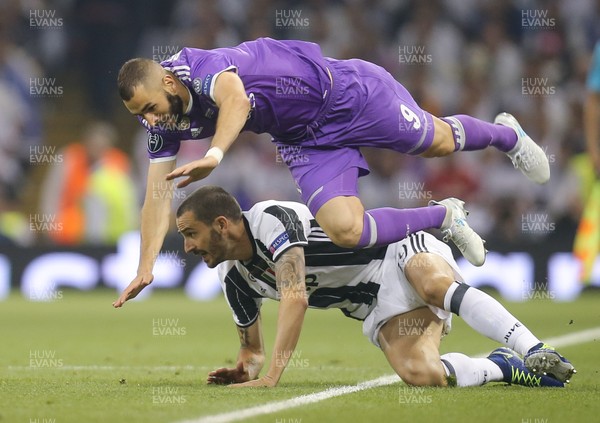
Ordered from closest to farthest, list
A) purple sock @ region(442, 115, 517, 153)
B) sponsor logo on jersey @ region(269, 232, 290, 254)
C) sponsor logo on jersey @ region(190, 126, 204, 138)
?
sponsor logo on jersey @ region(269, 232, 290, 254) → sponsor logo on jersey @ region(190, 126, 204, 138) → purple sock @ region(442, 115, 517, 153)

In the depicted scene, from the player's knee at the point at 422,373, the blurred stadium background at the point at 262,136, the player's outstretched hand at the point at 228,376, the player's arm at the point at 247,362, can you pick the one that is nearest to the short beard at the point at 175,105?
the player's arm at the point at 247,362

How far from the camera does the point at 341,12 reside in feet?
57.5

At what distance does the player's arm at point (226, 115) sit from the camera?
5.84m

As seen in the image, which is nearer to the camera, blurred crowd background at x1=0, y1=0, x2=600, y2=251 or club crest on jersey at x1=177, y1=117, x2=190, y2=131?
club crest on jersey at x1=177, y1=117, x2=190, y2=131

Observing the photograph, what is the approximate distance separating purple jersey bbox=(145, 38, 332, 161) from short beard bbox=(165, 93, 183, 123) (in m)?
0.08

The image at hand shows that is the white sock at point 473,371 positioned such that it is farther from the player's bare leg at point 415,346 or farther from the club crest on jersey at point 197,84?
the club crest on jersey at point 197,84

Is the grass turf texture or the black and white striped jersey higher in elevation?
the black and white striped jersey

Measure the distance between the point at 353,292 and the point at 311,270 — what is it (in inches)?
13.0

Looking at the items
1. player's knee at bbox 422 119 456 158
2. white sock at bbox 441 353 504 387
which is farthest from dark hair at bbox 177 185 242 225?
white sock at bbox 441 353 504 387

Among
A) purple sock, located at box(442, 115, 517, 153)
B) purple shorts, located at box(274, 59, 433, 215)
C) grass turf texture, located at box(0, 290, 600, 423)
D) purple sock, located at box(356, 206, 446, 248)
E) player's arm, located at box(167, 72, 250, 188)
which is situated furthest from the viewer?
purple sock, located at box(442, 115, 517, 153)

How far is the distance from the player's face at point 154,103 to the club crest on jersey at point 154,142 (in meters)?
0.57

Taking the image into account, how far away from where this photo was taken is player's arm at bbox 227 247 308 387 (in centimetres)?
643

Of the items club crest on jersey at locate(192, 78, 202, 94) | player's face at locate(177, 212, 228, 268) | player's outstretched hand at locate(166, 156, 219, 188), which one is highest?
club crest on jersey at locate(192, 78, 202, 94)

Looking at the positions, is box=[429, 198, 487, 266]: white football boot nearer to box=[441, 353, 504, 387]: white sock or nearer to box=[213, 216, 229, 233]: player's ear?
box=[441, 353, 504, 387]: white sock
